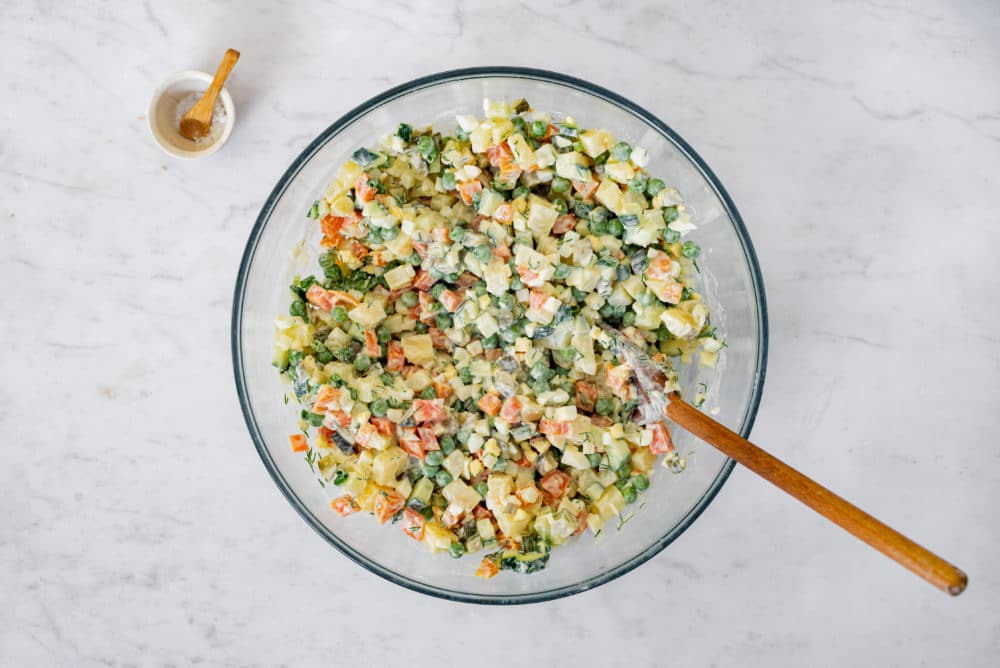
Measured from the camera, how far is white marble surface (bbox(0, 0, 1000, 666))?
8.41 ft

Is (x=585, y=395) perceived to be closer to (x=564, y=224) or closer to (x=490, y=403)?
(x=490, y=403)

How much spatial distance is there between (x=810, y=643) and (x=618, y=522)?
934mm

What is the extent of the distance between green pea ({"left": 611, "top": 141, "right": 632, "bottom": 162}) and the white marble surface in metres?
0.53

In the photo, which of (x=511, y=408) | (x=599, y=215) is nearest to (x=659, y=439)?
(x=511, y=408)

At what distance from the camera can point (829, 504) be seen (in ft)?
5.60

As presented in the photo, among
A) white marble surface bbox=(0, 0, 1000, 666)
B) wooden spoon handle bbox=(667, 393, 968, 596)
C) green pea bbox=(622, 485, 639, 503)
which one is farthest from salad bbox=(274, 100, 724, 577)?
white marble surface bbox=(0, 0, 1000, 666)

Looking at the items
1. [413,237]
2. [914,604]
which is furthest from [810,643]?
[413,237]

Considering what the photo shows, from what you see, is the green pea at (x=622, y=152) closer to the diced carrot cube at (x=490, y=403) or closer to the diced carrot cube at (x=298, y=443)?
the diced carrot cube at (x=490, y=403)

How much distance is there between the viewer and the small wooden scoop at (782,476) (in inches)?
59.4

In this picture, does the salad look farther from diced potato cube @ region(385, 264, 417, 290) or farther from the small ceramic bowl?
the small ceramic bowl

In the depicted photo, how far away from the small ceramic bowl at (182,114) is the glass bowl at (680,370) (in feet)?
1.43

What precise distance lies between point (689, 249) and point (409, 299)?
2.59ft

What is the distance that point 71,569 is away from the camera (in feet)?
8.87

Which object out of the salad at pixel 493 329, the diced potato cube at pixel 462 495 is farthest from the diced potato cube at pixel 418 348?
the diced potato cube at pixel 462 495
